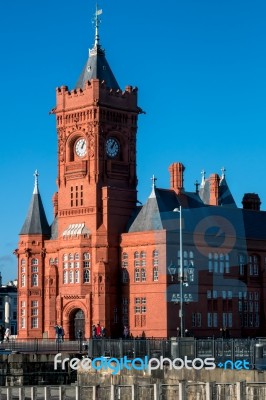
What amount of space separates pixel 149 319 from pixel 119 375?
109 ft

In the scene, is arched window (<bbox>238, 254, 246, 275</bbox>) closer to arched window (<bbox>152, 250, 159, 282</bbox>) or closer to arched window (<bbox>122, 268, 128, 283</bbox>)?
arched window (<bbox>152, 250, 159, 282</bbox>)

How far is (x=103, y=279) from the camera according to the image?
261ft

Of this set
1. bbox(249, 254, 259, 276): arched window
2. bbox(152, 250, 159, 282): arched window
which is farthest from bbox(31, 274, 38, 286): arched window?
bbox(249, 254, 259, 276): arched window

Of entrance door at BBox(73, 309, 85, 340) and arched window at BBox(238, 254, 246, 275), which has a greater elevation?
arched window at BBox(238, 254, 246, 275)

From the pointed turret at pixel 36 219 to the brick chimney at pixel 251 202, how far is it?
21769 millimetres

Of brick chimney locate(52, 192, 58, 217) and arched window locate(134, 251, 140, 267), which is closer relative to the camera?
arched window locate(134, 251, 140, 267)

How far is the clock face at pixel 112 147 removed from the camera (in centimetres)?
8288

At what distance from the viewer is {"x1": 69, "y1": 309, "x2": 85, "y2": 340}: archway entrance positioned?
82.0 m

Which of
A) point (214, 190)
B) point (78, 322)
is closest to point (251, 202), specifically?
point (214, 190)

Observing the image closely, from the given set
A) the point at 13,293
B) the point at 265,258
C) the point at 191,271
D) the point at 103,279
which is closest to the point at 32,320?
the point at 103,279

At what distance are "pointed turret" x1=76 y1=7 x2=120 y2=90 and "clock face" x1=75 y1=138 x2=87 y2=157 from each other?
4667 mm

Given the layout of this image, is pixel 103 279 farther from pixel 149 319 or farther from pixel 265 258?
pixel 265 258

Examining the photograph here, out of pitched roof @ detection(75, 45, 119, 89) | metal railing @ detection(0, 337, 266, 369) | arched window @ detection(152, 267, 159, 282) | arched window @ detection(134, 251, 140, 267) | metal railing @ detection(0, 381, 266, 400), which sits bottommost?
metal railing @ detection(0, 381, 266, 400)

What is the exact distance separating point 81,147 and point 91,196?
447 centimetres
